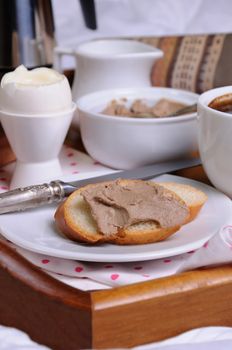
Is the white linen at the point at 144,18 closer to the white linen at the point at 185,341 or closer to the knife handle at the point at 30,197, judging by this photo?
the knife handle at the point at 30,197

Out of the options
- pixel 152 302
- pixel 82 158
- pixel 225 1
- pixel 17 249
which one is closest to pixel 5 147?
pixel 82 158

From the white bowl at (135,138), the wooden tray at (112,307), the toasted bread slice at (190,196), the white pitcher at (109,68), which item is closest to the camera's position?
the wooden tray at (112,307)

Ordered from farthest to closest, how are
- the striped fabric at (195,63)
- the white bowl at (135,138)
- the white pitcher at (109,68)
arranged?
the striped fabric at (195,63)
the white pitcher at (109,68)
the white bowl at (135,138)

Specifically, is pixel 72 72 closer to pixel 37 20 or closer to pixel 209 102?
pixel 37 20

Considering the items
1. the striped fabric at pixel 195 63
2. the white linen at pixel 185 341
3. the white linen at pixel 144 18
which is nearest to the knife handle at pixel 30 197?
the white linen at pixel 185 341

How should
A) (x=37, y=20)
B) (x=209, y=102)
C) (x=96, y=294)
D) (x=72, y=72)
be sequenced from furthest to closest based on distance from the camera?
(x=72, y=72)
(x=37, y=20)
(x=209, y=102)
(x=96, y=294)

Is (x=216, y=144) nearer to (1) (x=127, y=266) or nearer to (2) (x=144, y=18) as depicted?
(1) (x=127, y=266)
